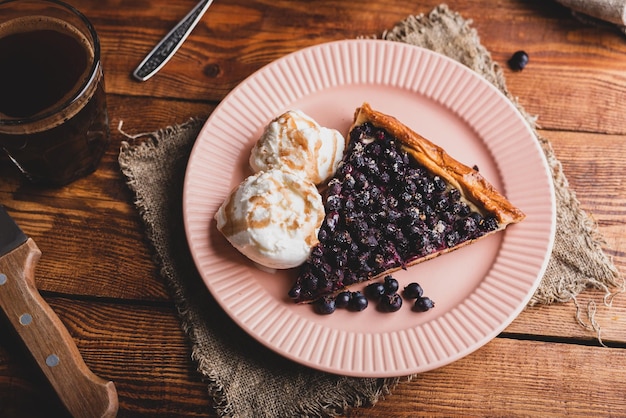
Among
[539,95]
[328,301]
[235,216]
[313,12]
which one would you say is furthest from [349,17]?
[328,301]

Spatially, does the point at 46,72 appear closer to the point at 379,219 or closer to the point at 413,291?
the point at 379,219

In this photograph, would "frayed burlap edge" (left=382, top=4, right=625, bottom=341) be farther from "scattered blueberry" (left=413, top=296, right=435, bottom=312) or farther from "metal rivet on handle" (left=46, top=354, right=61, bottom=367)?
"metal rivet on handle" (left=46, top=354, right=61, bottom=367)

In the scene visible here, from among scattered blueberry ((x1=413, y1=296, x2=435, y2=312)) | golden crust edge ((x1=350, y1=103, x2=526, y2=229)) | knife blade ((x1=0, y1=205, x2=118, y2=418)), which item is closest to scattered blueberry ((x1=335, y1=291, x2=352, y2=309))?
scattered blueberry ((x1=413, y1=296, x2=435, y2=312))

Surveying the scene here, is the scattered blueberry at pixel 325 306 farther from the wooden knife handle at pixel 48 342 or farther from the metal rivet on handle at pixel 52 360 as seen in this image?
the metal rivet on handle at pixel 52 360

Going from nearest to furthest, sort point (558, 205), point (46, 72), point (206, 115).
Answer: point (46, 72) → point (558, 205) → point (206, 115)

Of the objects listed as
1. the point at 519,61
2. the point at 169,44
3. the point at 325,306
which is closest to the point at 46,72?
the point at 169,44

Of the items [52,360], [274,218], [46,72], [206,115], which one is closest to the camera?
[52,360]

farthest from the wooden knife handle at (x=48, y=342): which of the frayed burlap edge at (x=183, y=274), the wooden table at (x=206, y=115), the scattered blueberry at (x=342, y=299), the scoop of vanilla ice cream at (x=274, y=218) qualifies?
the scattered blueberry at (x=342, y=299)
